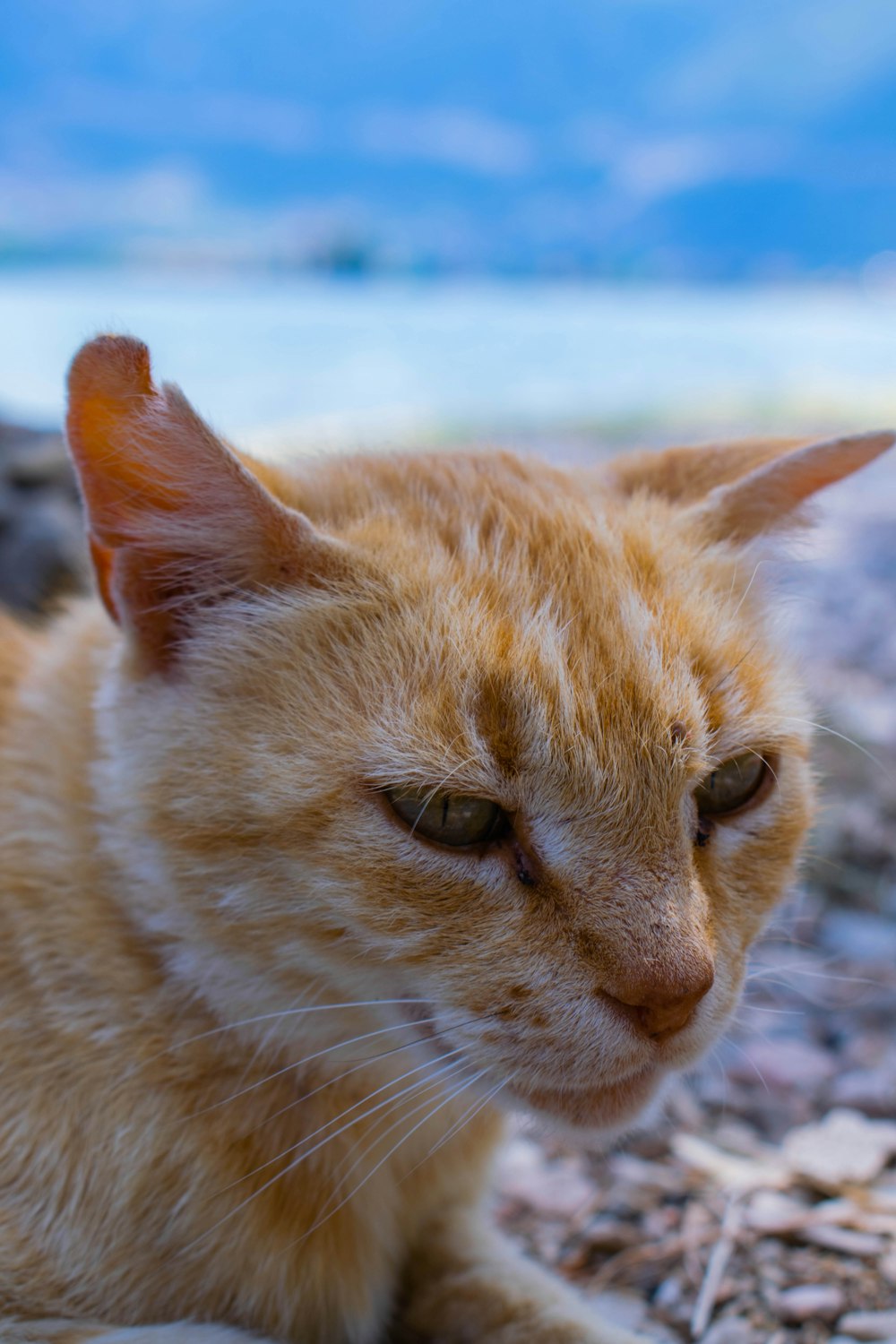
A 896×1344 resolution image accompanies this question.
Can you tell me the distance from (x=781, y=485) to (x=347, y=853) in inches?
30.6

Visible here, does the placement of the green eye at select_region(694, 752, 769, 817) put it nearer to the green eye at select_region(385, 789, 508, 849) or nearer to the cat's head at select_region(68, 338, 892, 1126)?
the cat's head at select_region(68, 338, 892, 1126)

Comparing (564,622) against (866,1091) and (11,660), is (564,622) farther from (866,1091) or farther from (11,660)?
(866,1091)

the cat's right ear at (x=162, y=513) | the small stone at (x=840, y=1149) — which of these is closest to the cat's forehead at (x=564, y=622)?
the cat's right ear at (x=162, y=513)

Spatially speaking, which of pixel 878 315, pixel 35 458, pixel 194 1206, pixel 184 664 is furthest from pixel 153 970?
pixel 878 315

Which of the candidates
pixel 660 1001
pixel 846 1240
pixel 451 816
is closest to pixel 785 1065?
pixel 846 1240

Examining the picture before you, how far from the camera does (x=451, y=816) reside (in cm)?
116

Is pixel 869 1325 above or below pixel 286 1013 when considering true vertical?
below

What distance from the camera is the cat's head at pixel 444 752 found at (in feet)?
3.69

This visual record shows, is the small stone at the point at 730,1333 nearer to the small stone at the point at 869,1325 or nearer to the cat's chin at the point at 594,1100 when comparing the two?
the small stone at the point at 869,1325

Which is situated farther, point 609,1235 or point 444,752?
point 609,1235

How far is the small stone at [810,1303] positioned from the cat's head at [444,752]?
0.56 meters

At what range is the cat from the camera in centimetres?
113

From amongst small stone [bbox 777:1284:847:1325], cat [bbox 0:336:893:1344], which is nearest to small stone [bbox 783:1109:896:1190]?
small stone [bbox 777:1284:847:1325]

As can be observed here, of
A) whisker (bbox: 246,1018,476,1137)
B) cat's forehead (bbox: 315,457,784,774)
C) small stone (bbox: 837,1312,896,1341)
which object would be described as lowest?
small stone (bbox: 837,1312,896,1341)
